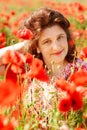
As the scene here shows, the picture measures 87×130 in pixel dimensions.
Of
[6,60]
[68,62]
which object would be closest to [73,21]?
[68,62]

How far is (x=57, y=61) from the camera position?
2465 mm

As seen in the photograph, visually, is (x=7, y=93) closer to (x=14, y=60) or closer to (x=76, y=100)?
(x=76, y=100)

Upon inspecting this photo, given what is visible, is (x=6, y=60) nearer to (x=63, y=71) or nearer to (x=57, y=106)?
(x=57, y=106)

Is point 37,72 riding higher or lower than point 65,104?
higher

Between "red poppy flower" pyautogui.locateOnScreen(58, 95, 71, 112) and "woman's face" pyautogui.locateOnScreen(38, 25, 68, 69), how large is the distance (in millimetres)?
825

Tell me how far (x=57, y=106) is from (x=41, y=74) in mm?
147

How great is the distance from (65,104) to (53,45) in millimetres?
930

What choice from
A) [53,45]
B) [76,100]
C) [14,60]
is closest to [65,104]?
[76,100]

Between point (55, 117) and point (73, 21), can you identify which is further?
point (73, 21)

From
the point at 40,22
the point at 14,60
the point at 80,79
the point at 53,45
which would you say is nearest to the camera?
the point at 80,79

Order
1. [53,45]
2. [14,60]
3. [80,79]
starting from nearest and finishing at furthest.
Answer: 1. [80,79]
2. [14,60]
3. [53,45]

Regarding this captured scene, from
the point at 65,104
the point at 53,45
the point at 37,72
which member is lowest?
the point at 65,104

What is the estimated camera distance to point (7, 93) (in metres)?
1.48

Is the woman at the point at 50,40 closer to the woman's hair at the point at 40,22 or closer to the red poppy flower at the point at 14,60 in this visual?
the woman's hair at the point at 40,22
